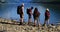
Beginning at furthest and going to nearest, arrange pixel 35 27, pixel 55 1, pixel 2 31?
pixel 55 1
pixel 35 27
pixel 2 31

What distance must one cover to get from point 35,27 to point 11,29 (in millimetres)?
2956

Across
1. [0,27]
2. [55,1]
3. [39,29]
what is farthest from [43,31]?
[55,1]

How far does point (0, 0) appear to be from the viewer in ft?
310

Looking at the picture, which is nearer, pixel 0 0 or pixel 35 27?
pixel 35 27

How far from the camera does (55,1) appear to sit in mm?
94188

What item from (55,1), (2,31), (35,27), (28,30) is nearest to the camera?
(2,31)

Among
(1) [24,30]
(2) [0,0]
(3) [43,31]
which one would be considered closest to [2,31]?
(1) [24,30]

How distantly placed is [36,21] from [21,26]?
183cm

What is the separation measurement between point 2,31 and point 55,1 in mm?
72041

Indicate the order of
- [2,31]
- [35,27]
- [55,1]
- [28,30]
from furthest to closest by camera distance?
[55,1], [35,27], [28,30], [2,31]

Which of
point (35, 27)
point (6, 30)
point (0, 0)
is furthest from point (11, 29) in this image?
point (0, 0)

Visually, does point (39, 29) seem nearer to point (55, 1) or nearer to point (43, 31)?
point (43, 31)

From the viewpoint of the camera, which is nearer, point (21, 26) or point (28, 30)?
point (28, 30)

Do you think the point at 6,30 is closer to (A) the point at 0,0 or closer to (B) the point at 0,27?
(B) the point at 0,27
